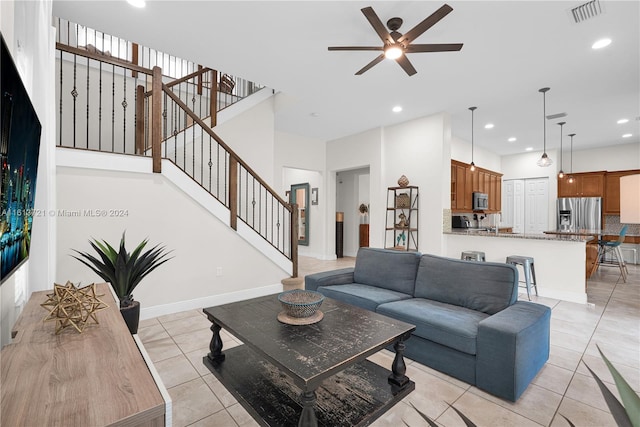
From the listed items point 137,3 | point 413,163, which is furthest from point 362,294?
point 413,163

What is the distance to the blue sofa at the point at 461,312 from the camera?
1.97 meters

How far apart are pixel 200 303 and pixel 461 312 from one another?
2.98 meters

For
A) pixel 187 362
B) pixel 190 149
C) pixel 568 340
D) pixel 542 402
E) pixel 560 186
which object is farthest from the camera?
pixel 560 186

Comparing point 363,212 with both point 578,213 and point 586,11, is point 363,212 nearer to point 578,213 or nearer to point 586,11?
point 578,213

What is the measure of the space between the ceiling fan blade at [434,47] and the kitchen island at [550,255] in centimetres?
336

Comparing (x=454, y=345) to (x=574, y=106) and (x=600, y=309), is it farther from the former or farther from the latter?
(x=574, y=106)

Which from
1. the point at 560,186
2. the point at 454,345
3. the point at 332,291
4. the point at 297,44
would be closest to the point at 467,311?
the point at 454,345

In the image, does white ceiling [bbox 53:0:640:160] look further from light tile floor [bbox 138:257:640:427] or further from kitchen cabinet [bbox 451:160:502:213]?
light tile floor [bbox 138:257:640:427]

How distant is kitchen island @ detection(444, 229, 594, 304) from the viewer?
4207 millimetres

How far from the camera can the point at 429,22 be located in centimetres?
243

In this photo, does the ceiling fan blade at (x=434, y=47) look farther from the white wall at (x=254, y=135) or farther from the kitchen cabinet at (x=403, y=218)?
the white wall at (x=254, y=135)

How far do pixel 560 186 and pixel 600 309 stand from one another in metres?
5.36

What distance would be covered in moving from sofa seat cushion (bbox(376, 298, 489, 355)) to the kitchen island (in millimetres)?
2872

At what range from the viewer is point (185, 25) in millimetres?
3035
